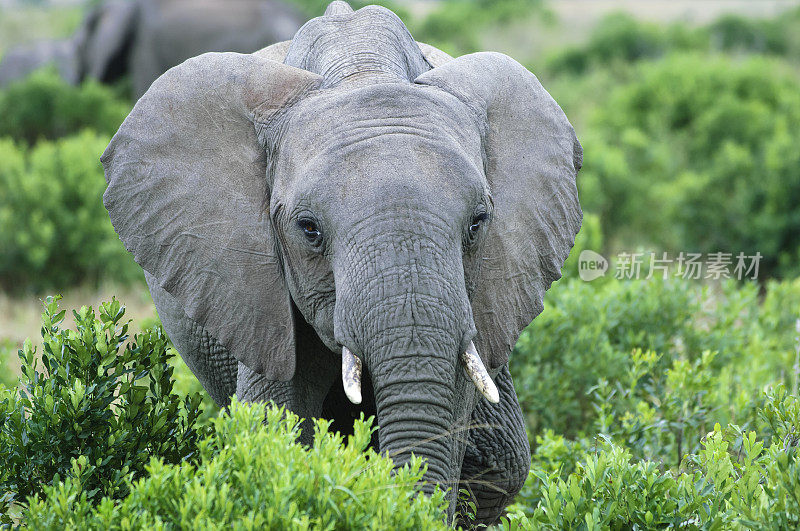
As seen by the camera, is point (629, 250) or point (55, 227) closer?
point (55, 227)

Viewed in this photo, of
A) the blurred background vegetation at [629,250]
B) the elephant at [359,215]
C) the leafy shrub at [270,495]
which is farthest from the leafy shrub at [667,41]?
the leafy shrub at [270,495]

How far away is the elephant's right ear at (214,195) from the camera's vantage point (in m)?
3.22

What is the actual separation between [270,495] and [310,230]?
2.72 ft

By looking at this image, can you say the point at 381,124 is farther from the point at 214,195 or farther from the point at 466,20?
the point at 466,20

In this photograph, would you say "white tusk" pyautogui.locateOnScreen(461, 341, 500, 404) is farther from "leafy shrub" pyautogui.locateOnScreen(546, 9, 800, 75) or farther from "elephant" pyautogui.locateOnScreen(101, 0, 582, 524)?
"leafy shrub" pyautogui.locateOnScreen(546, 9, 800, 75)

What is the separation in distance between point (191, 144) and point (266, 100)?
288 mm

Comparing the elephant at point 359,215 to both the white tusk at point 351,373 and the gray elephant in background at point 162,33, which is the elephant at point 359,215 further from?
the gray elephant in background at point 162,33

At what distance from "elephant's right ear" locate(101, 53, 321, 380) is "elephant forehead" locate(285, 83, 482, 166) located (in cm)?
18

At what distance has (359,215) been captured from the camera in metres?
2.84

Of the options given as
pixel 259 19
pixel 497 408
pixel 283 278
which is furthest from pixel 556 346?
pixel 259 19

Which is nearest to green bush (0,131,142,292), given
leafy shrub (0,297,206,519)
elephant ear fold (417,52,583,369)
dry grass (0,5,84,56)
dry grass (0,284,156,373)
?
dry grass (0,284,156,373)

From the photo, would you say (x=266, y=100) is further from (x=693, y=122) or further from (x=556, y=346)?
(x=693, y=122)

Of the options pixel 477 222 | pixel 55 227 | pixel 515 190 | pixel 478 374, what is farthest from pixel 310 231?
pixel 55 227

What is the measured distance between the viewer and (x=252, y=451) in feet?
8.50
